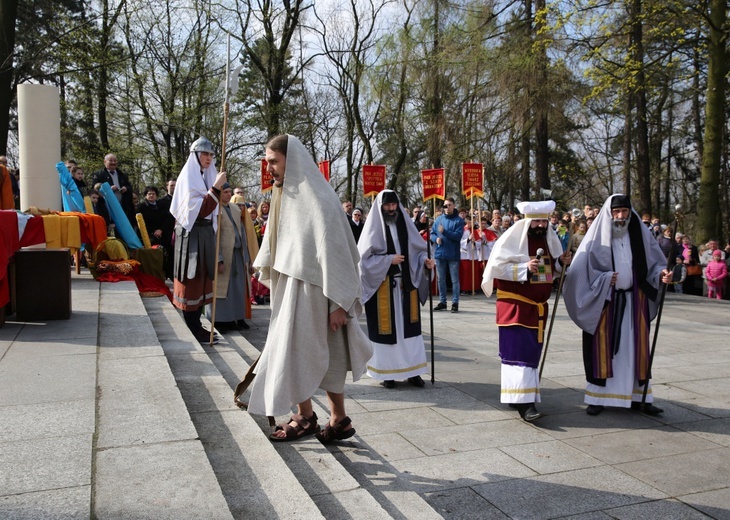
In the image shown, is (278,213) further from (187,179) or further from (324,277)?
(187,179)

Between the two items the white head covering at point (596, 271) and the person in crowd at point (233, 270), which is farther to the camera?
the person in crowd at point (233, 270)

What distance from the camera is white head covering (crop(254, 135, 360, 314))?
164 inches

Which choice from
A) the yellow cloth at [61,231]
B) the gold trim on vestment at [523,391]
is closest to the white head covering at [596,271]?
the gold trim on vestment at [523,391]

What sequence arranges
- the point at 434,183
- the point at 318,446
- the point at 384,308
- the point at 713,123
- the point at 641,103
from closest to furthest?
the point at 318,446
the point at 384,308
the point at 434,183
the point at 713,123
the point at 641,103

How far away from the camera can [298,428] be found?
455 cm

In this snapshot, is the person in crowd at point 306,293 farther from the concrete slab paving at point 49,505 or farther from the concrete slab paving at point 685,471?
the concrete slab paving at point 685,471

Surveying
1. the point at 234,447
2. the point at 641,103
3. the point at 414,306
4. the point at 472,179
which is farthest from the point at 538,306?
the point at 641,103

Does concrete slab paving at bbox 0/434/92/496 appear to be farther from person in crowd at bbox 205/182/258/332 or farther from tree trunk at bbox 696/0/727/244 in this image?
tree trunk at bbox 696/0/727/244

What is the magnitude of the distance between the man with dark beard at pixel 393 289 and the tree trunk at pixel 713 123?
42.6ft

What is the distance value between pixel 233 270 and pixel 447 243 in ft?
16.7

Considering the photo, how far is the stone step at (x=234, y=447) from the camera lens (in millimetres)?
3232

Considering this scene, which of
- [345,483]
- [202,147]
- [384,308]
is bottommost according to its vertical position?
[345,483]

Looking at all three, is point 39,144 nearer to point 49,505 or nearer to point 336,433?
point 336,433

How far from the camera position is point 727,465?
182 inches
